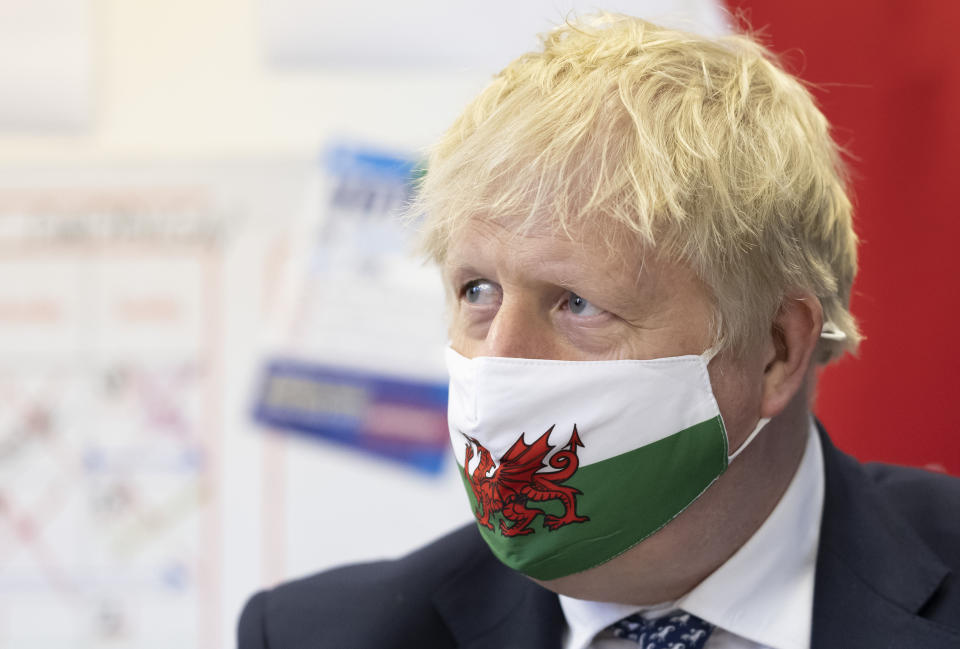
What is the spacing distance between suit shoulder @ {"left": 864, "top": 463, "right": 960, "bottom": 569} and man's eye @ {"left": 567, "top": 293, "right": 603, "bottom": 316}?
17.5 inches

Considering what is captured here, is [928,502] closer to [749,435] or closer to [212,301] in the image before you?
[749,435]

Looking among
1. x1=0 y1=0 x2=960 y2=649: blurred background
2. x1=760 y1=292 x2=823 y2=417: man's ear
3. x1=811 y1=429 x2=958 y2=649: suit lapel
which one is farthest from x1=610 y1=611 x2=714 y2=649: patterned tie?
x1=0 y1=0 x2=960 y2=649: blurred background

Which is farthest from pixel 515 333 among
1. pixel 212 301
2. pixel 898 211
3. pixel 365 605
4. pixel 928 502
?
pixel 212 301

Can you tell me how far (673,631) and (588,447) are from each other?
0.23 metres

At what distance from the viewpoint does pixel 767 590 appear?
105 cm

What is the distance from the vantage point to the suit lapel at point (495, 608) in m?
1.14

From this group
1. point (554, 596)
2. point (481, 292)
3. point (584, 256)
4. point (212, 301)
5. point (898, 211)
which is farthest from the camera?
point (212, 301)

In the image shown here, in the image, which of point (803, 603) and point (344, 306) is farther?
point (344, 306)

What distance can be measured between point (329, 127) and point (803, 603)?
1218 mm

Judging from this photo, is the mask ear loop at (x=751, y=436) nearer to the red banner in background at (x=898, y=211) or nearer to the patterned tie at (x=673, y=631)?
the patterned tie at (x=673, y=631)

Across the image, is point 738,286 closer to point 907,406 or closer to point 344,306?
point 907,406

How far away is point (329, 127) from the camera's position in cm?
187

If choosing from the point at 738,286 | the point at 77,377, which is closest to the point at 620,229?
the point at 738,286

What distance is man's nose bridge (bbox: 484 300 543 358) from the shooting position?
38.0 inches
